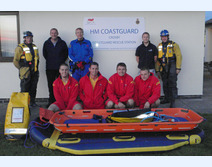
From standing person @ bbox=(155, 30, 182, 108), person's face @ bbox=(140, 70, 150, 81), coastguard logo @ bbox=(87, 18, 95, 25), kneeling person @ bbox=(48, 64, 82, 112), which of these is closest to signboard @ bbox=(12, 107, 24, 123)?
kneeling person @ bbox=(48, 64, 82, 112)

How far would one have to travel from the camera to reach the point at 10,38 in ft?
22.4

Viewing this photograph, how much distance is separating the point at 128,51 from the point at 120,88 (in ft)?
7.02

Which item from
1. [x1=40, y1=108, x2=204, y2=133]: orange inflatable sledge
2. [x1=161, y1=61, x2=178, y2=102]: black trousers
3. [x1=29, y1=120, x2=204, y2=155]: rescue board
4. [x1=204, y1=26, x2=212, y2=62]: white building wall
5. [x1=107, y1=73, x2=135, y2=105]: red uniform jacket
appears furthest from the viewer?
[x1=204, y1=26, x2=212, y2=62]: white building wall

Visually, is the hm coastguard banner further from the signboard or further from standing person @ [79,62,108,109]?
the signboard

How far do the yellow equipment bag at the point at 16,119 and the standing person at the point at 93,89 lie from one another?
1.27 meters

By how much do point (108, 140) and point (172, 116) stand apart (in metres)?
1.50

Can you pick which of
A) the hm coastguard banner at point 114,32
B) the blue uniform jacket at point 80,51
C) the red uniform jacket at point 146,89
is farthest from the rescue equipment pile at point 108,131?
the hm coastguard banner at point 114,32

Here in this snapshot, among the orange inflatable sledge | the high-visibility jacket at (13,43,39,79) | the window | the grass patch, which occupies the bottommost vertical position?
the grass patch

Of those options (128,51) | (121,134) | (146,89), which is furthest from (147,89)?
(128,51)

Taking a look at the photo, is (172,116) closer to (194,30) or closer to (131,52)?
(131,52)

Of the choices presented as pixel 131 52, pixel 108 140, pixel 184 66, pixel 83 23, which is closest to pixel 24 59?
pixel 83 23

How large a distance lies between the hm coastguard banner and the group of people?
595 mm

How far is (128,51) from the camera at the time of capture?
22.7 feet

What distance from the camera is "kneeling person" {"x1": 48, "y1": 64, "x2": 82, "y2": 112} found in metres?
4.88
